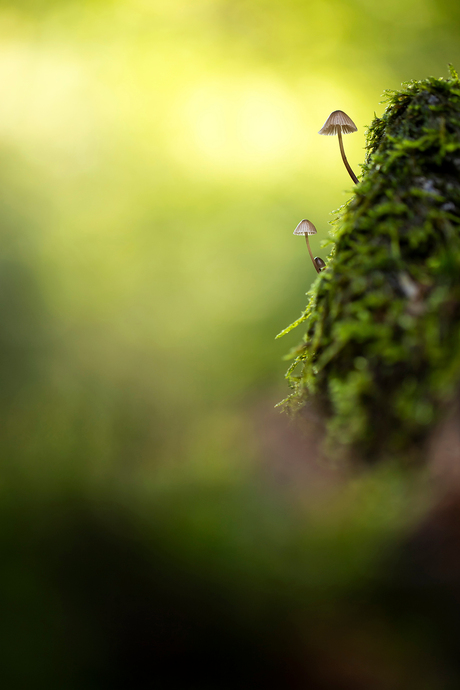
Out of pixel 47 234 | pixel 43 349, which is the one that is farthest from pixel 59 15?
pixel 43 349

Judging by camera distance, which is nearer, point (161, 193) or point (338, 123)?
point (338, 123)

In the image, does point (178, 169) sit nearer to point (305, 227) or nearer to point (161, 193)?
point (161, 193)

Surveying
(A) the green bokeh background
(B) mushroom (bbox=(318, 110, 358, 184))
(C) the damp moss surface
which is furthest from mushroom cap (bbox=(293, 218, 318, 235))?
(A) the green bokeh background

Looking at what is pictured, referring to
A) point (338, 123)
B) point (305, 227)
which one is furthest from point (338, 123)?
A: point (305, 227)

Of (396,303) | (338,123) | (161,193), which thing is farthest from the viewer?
(161,193)

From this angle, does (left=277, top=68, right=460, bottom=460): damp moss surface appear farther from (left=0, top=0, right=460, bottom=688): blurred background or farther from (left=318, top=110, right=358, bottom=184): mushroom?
(left=0, top=0, right=460, bottom=688): blurred background

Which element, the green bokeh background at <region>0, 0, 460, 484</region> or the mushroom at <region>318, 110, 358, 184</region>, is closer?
the mushroom at <region>318, 110, 358, 184</region>

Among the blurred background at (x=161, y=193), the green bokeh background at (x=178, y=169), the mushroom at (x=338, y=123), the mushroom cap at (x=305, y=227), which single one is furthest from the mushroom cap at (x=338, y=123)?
the green bokeh background at (x=178, y=169)

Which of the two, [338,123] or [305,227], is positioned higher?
[338,123]

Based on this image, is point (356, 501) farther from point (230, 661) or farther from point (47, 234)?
point (47, 234)
